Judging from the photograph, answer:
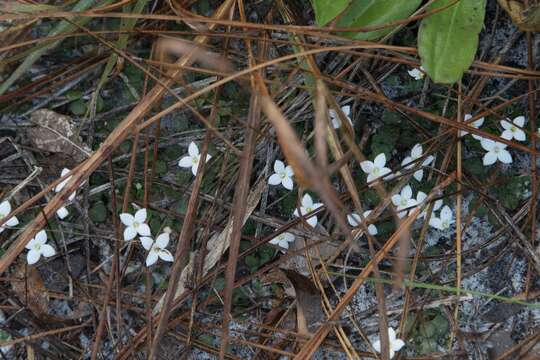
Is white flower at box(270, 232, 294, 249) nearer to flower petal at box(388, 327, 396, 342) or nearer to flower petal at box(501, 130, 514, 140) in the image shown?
flower petal at box(388, 327, 396, 342)

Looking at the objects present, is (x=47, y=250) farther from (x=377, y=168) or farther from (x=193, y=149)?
(x=377, y=168)

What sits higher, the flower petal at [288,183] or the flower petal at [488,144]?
the flower petal at [488,144]

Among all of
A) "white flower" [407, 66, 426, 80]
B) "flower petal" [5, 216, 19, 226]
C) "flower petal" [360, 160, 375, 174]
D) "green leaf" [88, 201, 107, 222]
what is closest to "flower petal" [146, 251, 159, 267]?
"green leaf" [88, 201, 107, 222]

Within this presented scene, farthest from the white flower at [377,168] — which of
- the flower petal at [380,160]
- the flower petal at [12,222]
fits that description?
the flower petal at [12,222]

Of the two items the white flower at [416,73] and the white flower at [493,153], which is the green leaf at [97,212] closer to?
the white flower at [416,73]

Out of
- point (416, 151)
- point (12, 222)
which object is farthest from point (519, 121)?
point (12, 222)
